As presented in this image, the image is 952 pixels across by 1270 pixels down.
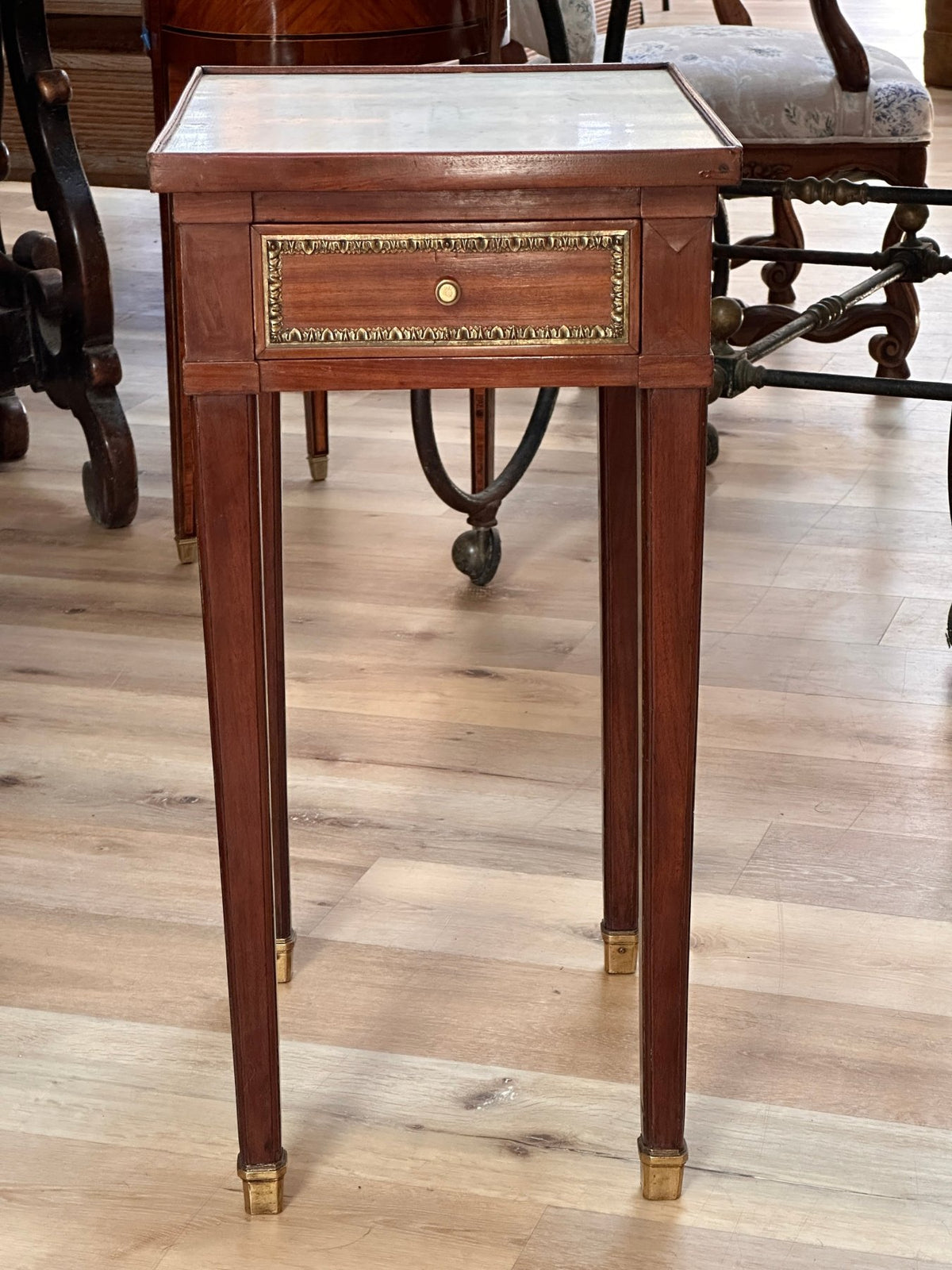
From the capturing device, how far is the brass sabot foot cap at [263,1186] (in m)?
1.07

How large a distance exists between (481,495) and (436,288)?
1.13 meters

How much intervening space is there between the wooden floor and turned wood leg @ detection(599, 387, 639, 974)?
6 centimetres

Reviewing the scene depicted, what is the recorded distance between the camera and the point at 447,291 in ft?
2.89

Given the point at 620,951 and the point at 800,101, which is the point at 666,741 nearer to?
the point at 620,951

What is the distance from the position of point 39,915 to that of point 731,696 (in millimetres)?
768

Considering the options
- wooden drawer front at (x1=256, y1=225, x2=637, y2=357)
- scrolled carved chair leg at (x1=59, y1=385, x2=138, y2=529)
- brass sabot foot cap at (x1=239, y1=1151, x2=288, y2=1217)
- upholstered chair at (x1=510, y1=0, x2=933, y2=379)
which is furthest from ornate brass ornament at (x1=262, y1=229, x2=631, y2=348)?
upholstered chair at (x1=510, y1=0, x2=933, y2=379)

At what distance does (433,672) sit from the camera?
1.87 metres

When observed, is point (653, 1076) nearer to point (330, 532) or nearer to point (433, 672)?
point (433, 672)

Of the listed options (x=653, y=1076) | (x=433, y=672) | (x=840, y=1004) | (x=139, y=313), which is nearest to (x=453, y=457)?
(x=433, y=672)

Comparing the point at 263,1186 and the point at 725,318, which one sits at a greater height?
the point at 725,318

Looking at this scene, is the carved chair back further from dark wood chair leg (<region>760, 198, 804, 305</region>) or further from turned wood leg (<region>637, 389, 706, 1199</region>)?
dark wood chair leg (<region>760, 198, 804, 305</region>)

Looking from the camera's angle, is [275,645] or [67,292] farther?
[67,292]

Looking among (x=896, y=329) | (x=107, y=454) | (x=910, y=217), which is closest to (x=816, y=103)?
(x=896, y=329)

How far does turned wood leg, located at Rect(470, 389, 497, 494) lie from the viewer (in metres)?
2.02
